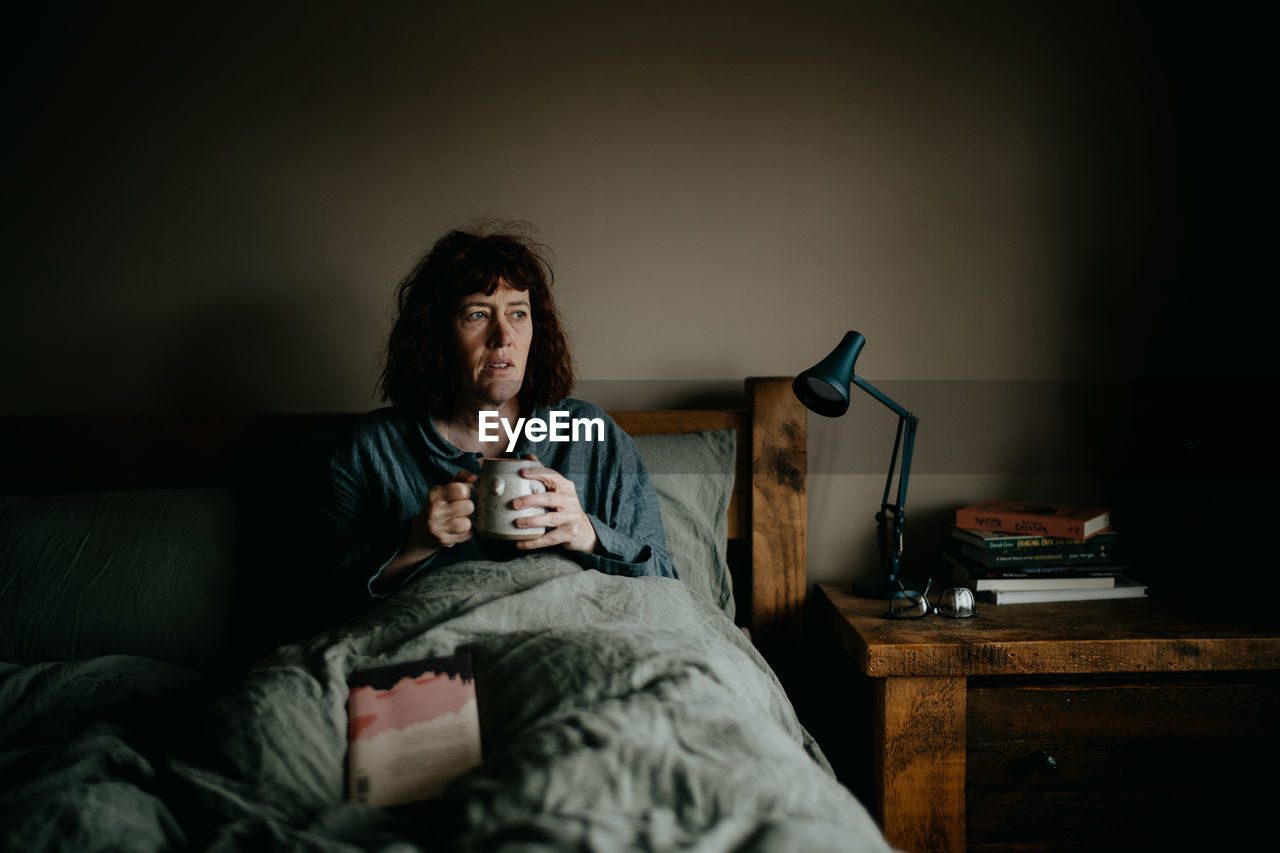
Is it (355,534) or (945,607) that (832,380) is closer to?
(945,607)

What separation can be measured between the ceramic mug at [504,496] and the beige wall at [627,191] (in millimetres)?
672

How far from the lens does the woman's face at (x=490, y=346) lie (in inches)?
46.1

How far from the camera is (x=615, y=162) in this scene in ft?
4.90

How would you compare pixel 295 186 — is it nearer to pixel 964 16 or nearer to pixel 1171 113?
pixel 964 16

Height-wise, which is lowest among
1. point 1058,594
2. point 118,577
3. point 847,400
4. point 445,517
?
point 1058,594

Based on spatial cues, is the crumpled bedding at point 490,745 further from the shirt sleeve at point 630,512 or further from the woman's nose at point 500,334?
the woman's nose at point 500,334

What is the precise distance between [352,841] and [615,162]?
4.29 feet

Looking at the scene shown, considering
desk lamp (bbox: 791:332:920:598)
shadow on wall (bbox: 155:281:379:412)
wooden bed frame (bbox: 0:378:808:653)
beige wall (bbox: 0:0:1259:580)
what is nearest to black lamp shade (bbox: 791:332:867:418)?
desk lamp (bbox: 791:332:920:598)

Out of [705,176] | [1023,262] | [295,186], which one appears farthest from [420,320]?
[1023,262]

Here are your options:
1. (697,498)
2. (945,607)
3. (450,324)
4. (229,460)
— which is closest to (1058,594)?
(945,607)

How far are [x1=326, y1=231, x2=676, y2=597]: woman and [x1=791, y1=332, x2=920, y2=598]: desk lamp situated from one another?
331 mm

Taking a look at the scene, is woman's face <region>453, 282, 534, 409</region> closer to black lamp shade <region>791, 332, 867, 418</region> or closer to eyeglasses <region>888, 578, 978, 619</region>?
black lamp shade <region>791, 332, 867, 418</region>

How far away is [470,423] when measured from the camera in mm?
1240

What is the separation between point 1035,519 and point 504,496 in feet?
3.25
